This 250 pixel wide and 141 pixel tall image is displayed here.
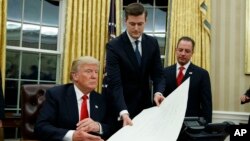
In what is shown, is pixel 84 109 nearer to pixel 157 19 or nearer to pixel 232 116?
pixel 232 116

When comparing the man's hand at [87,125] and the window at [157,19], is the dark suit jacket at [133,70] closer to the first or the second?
the man's hand at [87,125]

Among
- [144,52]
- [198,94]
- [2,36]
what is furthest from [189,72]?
[2,36]

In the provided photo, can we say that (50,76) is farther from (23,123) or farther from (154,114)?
(154,114)

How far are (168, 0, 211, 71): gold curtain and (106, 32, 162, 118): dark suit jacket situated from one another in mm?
2828

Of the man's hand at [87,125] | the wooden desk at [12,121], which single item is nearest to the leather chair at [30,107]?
the man's hand at [87,125]

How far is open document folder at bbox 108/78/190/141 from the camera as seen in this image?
1.32 meters

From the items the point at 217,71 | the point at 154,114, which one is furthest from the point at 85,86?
the point at 217,71

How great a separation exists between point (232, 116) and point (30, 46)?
3.01 meters

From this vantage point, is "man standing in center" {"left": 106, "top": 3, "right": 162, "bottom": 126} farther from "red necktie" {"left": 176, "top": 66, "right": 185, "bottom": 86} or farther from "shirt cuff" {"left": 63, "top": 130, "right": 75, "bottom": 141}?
"red necktie" {"left": 176, "top": 66, "right": 185, "bottom": 86}

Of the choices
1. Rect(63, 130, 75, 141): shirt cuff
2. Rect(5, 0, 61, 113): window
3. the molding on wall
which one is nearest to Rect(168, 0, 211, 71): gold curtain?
the molding on wall

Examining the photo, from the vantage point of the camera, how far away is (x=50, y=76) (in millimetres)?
4734

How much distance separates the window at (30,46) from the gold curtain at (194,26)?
168 centimetres

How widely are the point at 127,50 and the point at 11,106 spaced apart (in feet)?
9.80

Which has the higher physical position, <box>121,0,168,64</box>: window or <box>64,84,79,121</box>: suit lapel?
<box>121,0,168,64</box>: window
